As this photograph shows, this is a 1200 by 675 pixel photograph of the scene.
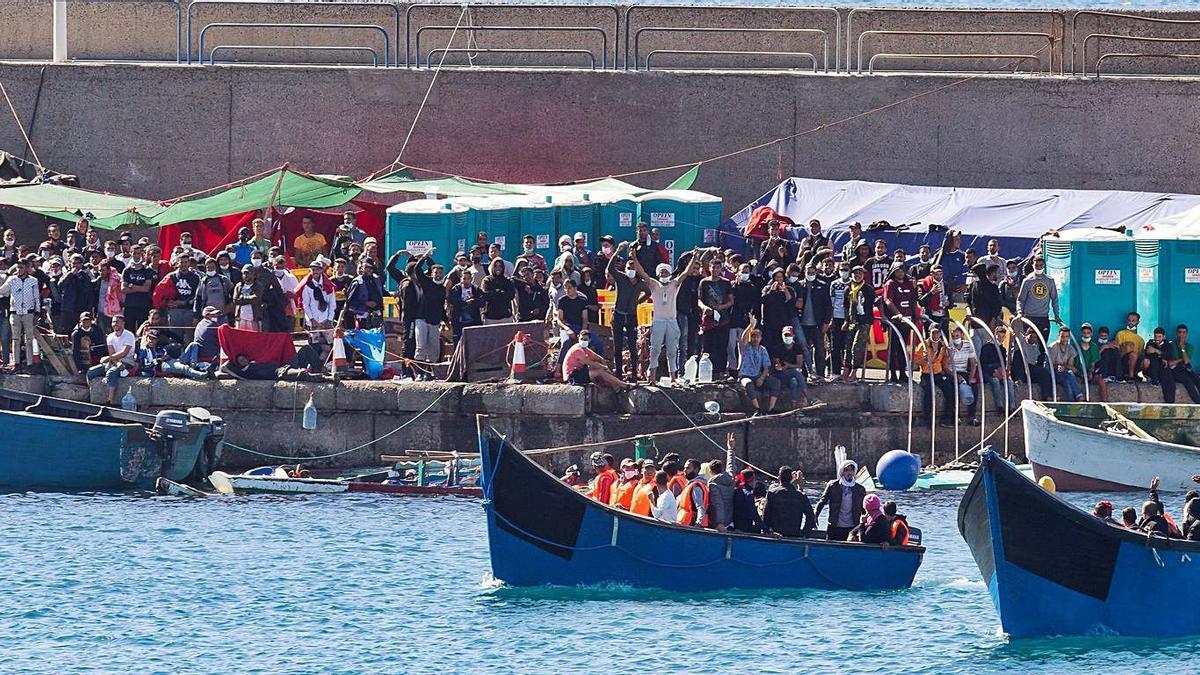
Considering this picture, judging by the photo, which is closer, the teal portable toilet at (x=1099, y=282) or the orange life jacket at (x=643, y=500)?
the orange life jacket at (x=643, y=500)

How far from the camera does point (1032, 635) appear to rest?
2086cm

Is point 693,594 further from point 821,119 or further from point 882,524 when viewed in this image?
point 821,119

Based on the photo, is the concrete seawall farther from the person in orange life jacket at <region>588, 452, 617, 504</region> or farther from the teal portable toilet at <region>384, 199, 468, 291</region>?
the person in orange life jacket at <region>588, 452, 617, 504</region>

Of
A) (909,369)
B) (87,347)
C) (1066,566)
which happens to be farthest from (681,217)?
(1066,566)

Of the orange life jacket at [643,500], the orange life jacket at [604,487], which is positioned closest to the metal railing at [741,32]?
the orange life jacket at [604,487]

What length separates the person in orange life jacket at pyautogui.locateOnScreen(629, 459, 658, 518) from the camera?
73.8 feet

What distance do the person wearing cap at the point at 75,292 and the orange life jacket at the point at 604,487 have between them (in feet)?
27.1

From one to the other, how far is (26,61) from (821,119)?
12.0 m

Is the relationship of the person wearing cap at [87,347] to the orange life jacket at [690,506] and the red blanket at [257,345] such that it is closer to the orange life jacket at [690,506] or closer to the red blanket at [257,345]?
the red blanket at [257,345]

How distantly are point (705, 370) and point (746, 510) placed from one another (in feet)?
18.7

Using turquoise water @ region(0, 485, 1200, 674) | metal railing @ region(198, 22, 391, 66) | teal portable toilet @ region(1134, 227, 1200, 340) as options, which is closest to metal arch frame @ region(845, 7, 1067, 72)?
teal portable toilet @ region(1134, 227, 1200, 340)

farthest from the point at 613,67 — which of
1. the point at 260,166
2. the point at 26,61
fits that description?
the point at 26,61

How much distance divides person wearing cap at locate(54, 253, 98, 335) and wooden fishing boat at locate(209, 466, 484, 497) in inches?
105

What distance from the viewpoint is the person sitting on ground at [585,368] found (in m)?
27.6
